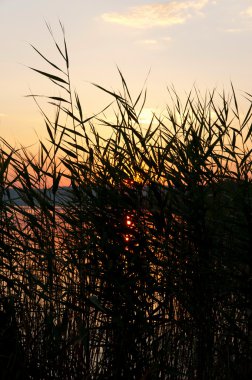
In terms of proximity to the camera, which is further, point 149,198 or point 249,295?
point 149,198

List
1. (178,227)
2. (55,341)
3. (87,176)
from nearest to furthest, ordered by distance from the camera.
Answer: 1. (55,341)
2. (178,227)
3. (87,176)

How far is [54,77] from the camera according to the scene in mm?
3893

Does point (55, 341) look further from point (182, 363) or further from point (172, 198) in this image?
point (172, 198)

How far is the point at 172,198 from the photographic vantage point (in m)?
3.78

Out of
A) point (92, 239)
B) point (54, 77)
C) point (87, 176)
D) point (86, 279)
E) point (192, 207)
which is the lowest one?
point (86, 279)

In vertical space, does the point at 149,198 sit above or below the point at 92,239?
above

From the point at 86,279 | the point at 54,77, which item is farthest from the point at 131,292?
the point at 54,77

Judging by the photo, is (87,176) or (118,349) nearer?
(118,349)

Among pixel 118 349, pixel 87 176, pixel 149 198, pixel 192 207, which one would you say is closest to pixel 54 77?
pixel 87 176

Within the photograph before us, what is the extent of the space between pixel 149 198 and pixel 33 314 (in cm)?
125

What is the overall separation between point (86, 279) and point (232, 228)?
1.10 m

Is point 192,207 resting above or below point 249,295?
above

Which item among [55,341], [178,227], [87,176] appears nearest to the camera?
[55,341]

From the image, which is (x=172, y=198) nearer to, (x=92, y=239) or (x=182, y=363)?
(x=92, y=239)
